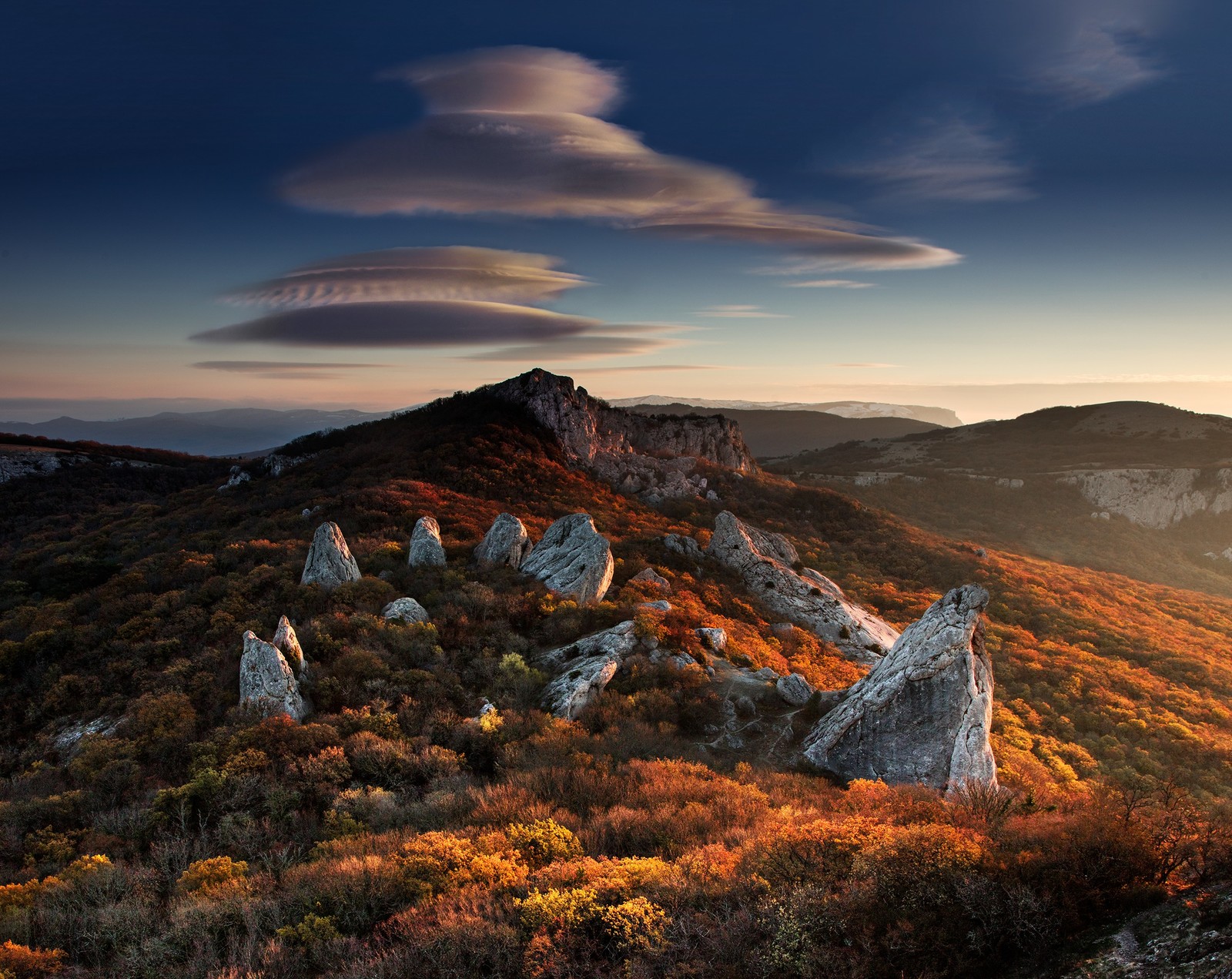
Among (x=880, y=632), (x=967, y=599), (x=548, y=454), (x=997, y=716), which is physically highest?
(x=548, y=454)

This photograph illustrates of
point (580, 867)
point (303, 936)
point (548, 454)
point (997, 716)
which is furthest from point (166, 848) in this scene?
point (548, 454)

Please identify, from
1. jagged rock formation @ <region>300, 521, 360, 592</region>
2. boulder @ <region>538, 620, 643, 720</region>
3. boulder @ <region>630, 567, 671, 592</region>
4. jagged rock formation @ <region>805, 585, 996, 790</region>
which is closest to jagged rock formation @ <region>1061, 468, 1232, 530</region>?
boulder @ <region>630, 567, 671, 592</region>

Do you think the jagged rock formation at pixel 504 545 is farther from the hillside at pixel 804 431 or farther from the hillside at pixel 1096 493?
the hillside at pixel 804 431

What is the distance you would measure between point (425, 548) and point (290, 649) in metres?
7.22

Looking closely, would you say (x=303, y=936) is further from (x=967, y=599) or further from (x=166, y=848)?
(x=967, y=599)

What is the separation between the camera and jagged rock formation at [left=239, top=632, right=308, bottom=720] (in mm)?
11148

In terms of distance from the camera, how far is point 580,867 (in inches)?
255

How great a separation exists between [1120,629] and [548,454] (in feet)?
114

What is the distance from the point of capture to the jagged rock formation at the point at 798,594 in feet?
70.1

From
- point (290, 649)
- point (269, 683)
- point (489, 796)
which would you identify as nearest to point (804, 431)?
point (290, 649)

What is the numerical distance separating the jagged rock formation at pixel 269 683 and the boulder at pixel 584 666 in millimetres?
5386

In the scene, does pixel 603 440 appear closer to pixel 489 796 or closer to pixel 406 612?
pixel 406 612

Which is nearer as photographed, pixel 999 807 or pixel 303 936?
pixel 303 936

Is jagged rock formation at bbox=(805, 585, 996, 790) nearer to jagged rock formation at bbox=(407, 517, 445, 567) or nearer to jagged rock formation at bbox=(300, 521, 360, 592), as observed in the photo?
jagged rock formation at bbox=(407, 517, 445, 567)
